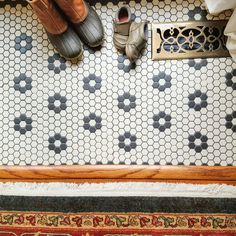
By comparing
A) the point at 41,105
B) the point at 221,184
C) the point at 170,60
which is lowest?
the point at 221,184

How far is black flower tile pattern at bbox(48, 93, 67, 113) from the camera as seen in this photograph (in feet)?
4.57

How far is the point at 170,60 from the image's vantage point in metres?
1.36

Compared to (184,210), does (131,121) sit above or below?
above

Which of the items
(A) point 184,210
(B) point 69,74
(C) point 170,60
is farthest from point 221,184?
(B) point 69,74

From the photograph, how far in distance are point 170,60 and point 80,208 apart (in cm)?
56

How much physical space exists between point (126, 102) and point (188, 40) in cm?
29

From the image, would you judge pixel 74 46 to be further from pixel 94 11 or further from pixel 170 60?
pixel 170 60

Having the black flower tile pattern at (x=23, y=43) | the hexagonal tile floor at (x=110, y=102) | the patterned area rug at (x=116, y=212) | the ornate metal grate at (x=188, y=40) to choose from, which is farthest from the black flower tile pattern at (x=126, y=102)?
the black flower tile pattern at (x=23, y=43)

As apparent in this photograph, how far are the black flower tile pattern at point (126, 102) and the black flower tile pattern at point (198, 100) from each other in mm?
185

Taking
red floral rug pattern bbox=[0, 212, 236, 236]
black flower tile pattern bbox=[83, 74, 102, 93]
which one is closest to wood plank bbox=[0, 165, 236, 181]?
red floral rug pattern bbox=[0, 212, 236, 236]

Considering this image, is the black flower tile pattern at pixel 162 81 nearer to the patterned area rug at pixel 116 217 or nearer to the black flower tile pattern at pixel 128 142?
the black flower tile pattern at pixel 128 142

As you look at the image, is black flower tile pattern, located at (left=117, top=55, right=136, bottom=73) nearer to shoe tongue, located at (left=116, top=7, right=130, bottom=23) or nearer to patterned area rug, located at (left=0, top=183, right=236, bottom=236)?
shoe tongue, located at (left=116, top=7, right=130, bottom=23)

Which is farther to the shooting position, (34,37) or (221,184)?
(34,37)

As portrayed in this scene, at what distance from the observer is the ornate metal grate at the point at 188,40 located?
1.34 meters
